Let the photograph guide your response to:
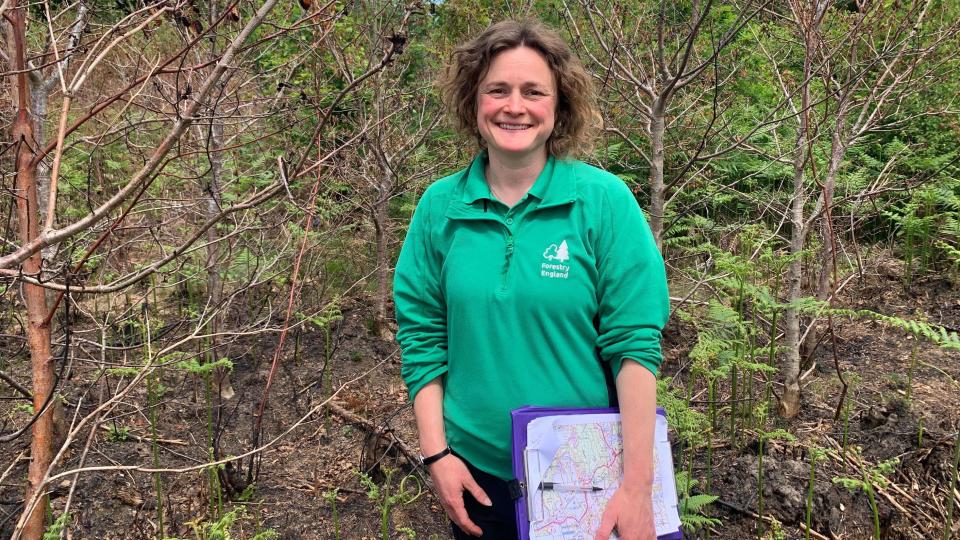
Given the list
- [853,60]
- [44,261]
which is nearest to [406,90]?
[853,60]

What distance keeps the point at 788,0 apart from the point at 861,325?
10.2ft

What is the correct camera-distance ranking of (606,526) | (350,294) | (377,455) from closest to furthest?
(606,526), (377,455), (350,294)

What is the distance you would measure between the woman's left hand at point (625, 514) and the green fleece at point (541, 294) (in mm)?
245

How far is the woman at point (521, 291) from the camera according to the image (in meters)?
1.69

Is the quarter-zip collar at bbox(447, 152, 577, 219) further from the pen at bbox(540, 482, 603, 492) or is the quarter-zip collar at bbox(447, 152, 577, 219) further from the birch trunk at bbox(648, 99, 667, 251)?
the birch trunk at bbox(648, 99, 667, 251)

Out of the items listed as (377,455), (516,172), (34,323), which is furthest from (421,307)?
(377,455)

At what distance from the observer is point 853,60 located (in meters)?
3.64

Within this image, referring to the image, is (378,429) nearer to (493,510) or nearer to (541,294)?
(493,510)

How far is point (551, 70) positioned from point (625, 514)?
3.86ft

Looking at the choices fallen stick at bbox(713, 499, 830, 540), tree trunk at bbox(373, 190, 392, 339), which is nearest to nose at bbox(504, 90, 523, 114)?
fallen stick at bbox(713, 499, 830, 540)

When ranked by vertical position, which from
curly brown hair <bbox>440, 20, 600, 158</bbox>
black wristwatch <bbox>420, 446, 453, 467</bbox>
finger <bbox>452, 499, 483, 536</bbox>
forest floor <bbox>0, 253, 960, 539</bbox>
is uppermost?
curly brown hair <bbox>440, 20, 600, 158</bbox>

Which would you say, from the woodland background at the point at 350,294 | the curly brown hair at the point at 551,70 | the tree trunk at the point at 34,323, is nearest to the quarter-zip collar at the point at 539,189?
the curly brown hair at the point at 551,70

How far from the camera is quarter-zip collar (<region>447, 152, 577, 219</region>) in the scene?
1734mm

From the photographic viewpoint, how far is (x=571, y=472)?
5.45 ft
